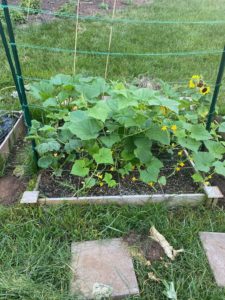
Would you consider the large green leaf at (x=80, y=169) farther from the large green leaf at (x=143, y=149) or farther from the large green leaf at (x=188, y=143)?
the large green leaf at (x=188, y=143)

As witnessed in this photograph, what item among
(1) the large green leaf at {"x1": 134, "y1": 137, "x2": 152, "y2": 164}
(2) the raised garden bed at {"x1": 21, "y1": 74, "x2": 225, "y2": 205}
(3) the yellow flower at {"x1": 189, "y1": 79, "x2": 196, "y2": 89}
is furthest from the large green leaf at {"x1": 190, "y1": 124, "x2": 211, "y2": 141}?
(3) the yellow flower at {"x1": 189, "y1": 79, "x2": 196, "y2": 89}

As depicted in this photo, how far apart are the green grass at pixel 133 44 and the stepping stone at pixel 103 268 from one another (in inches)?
76.2

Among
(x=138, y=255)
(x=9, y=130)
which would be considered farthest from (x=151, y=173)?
(x=9, y=130)

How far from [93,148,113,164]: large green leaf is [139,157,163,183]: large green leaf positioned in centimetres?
25

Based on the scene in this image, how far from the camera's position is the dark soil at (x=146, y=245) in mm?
1863

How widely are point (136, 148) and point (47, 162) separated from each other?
62 centimetres

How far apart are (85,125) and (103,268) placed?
0.87 meters

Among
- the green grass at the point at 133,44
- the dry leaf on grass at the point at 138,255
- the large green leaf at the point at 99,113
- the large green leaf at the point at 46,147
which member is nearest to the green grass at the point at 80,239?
the dry leaf on grass at the point at 138,255

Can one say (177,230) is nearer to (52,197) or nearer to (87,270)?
(87,270)

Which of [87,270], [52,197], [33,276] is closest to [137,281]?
[87,270]

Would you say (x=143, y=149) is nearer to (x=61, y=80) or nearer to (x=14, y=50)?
(x=61, y=80)

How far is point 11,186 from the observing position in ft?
7.58

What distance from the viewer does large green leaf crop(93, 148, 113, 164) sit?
1971 millimetres

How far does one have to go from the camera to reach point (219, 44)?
4.91 metres
